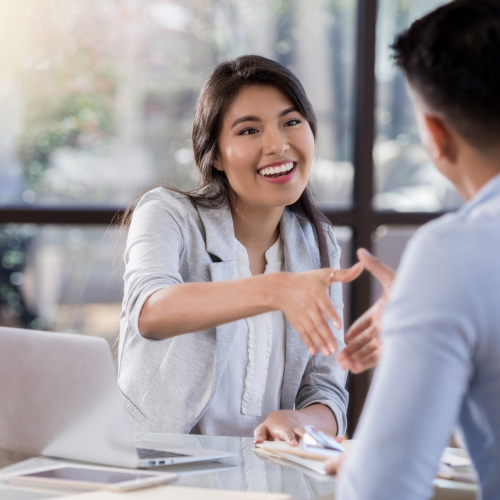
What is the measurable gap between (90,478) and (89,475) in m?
0.02

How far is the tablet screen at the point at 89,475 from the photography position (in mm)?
1012

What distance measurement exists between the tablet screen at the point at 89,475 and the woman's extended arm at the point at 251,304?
341mm

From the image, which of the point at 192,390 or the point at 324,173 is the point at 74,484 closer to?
the point at 192,390

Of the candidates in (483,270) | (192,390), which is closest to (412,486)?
(483,270)

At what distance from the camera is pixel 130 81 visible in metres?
3.23

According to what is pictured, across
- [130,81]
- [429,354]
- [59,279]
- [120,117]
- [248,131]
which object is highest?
[130,81]

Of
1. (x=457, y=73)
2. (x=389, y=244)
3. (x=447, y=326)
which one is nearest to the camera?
(x=447, y=326)

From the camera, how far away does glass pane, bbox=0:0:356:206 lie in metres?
3.13

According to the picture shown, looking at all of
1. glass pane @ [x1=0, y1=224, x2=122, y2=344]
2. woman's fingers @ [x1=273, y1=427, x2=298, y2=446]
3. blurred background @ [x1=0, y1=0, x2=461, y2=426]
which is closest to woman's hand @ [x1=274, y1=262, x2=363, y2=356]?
woman's fingers @ [x1=273, y1=427, x2=298, y2=446]

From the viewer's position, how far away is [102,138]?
10.6 feet

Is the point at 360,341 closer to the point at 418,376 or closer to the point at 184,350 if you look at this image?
the point at 418,376

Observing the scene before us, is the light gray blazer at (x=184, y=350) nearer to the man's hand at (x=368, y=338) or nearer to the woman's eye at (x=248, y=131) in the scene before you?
the woman's eye at (x=248, y=131)

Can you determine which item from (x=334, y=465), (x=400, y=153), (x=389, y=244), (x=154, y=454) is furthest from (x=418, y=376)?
(x=400, y=153)

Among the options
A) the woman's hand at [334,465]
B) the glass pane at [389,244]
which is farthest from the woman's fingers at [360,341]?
the glass pane at [389,244]
